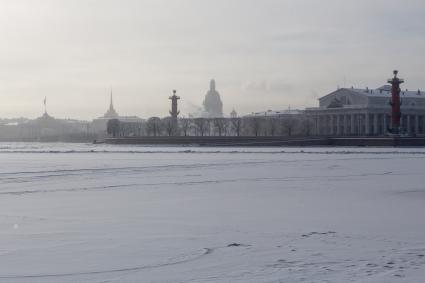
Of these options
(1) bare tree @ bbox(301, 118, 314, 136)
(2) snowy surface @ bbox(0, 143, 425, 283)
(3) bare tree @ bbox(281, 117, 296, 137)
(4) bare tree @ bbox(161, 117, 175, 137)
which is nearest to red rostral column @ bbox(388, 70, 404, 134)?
(1) bare tree @ bbox(301, 118, 314, 136)

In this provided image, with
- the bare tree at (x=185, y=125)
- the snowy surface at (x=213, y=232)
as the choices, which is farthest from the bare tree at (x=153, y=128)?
the snowy surface at (x=213, y=232)

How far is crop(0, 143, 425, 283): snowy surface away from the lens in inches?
381

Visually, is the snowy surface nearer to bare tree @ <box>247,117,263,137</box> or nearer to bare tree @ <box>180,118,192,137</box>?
bare tree @ <box>247,117,263,137</box>

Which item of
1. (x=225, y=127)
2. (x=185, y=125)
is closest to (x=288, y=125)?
(x=225, y=127)

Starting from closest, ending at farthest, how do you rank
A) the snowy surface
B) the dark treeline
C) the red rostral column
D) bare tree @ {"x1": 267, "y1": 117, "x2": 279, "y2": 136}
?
the snowy surface, the red rostral column, the dark treeline, bare tree @ {"x1": 267, "y1": 117, "x2": 279, "y2": 136}

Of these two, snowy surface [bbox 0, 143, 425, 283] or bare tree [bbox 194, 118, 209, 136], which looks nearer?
snowy surface [bbox 0, 143, 425, 283]

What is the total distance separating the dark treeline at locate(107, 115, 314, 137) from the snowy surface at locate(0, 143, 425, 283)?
93.5 metres

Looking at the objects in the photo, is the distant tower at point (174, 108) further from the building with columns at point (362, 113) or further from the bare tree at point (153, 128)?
the building with columns at point (362, 113)

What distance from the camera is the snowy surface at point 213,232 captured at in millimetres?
9688

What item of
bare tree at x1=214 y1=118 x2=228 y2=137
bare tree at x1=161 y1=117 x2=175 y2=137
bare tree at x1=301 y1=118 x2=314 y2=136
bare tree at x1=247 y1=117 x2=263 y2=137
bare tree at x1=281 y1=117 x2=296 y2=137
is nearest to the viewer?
bare tree at x1=281 y1=117 x2=296 y2=137

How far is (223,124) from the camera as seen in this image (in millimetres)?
123750

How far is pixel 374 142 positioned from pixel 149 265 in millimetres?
70926

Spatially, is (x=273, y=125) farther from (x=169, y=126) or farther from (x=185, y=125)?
(x=169, y=126)

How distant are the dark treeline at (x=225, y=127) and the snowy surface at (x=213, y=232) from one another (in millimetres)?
93463
